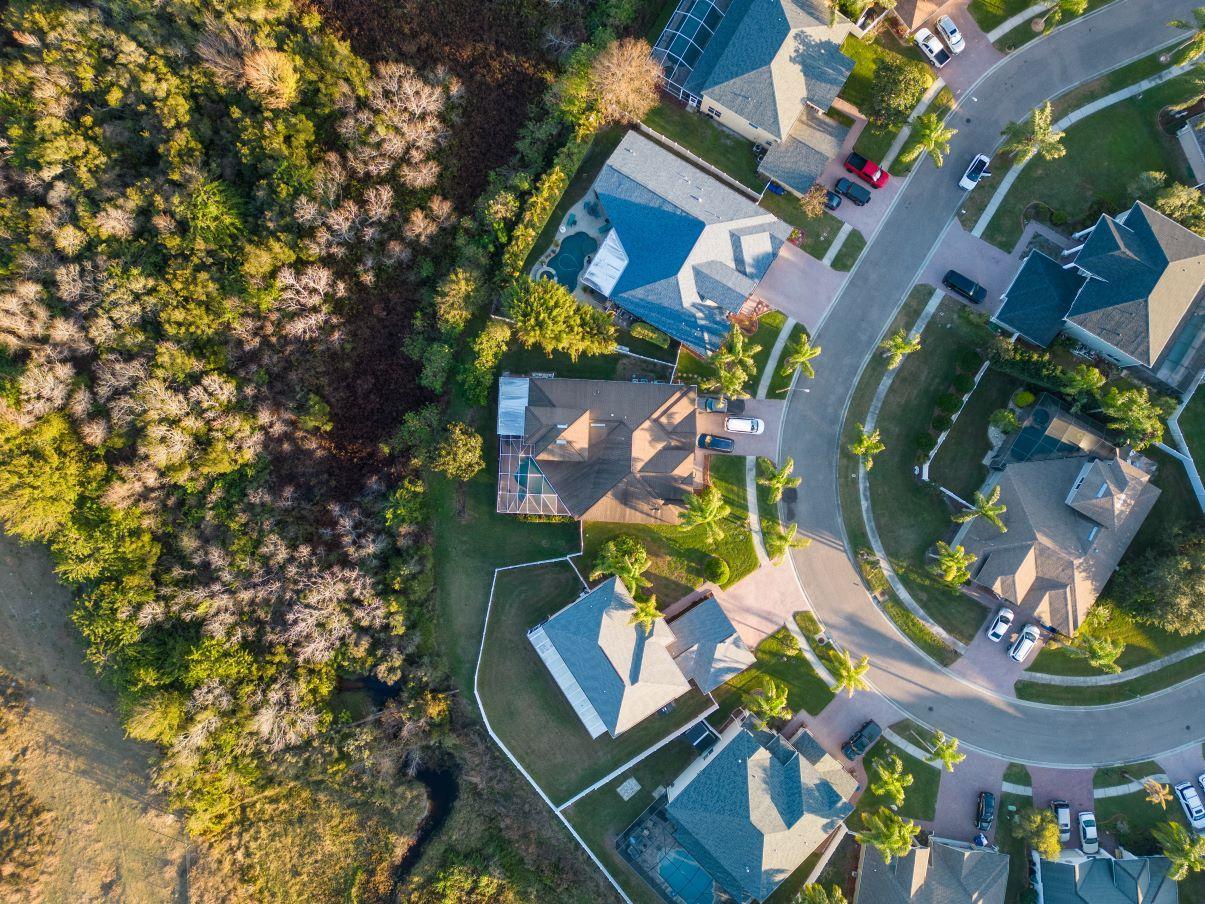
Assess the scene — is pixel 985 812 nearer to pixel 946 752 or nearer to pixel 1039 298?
pixel 946 752

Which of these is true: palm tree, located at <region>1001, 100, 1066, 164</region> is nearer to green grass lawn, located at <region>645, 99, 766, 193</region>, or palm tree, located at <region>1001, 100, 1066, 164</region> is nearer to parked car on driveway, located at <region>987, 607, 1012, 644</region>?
green grass lawn, located at <region>645, 99, 766, 193</region>

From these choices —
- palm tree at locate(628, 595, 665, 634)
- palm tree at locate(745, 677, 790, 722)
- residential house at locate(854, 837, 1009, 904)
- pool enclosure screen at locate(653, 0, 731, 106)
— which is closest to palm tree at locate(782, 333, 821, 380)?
palm tree at locate(628, 595, 665, 634)

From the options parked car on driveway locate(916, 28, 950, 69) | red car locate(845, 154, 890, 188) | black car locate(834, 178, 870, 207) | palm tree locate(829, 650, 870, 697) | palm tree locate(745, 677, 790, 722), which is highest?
parked car on driveway locate(916, 28, 950, 69)

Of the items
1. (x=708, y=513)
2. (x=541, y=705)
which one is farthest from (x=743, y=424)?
(x=541, y=705)

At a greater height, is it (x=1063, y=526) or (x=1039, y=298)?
(x=1039, y=298)

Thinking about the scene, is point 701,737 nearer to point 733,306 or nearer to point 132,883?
point 733,306

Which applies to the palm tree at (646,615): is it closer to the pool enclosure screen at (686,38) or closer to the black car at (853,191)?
the black car at (853,191)

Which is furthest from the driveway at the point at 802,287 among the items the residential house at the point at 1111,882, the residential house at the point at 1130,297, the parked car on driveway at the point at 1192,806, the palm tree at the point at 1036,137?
the parked car on driveway at the point at 1192,806
